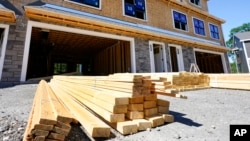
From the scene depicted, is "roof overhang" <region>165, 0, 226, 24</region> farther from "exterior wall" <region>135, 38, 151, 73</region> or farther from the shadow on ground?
the shadow on ground

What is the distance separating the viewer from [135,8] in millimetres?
12648

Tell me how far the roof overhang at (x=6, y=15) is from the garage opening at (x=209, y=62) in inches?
709

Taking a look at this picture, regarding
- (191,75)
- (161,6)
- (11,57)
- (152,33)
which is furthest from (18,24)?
(161,6)

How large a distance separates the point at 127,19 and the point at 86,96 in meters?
9.34

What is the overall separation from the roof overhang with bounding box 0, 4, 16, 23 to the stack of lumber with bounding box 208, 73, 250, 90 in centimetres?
1004

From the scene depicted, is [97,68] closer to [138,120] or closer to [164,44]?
[164,44]

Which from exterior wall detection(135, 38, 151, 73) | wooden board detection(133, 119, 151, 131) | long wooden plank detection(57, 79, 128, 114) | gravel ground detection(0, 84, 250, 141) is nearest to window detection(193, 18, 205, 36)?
exterior wall detection(135, 38, 151, 73)

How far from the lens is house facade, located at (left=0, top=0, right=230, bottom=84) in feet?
24.6

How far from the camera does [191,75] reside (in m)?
7.52

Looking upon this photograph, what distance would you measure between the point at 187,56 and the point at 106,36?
7561 mm

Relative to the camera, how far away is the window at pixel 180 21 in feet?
49.8

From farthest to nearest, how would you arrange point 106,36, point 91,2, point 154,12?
point 154,12, point 91,2, point 106,36


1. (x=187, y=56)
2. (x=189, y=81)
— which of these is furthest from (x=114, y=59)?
(x=189, y=81)

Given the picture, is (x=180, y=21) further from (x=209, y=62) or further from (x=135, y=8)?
(x=209, y=62)
